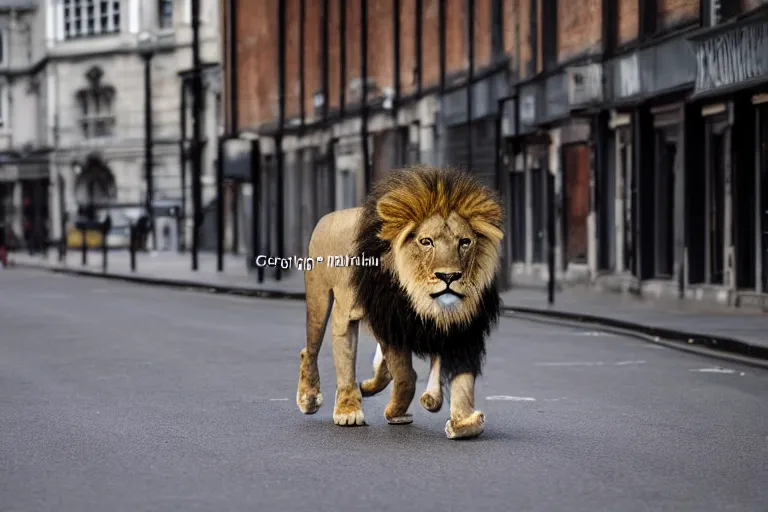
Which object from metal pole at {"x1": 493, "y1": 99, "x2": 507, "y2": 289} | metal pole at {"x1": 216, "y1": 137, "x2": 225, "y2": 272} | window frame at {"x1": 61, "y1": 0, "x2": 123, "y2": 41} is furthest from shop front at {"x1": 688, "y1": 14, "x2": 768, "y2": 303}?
window frame at {"x1": 61, "y1": 0, "x2": 123, "y2": 41}

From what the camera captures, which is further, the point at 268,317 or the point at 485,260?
the point at 268,317

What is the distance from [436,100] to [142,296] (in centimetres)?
881

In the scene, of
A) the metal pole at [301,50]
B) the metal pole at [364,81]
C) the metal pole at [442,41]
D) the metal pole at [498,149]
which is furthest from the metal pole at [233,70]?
the metal pole at [498,149]

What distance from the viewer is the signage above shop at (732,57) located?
23703mm

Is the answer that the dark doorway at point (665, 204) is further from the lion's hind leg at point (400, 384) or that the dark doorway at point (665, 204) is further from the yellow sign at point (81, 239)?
the yellow sign at point (81, 239)

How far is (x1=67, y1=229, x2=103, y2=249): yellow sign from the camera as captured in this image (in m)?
74.0

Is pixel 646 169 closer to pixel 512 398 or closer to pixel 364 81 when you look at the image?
pixel 364 81

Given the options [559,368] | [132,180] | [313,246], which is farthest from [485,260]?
[132,180]

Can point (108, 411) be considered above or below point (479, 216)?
below

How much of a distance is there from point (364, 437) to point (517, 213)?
26071 millimetres

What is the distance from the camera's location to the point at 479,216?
398 inches

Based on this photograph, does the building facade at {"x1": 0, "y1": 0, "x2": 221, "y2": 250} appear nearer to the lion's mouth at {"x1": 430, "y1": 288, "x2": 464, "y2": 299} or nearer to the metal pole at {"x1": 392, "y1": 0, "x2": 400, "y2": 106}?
the metal pole at {"x1": 392, "y1": 0, "x2": 400, "y2": 106}

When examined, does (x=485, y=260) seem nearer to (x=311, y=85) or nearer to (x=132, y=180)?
(x=311, y=85)

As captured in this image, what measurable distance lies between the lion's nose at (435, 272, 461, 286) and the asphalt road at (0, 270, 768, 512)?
0.89 metres
